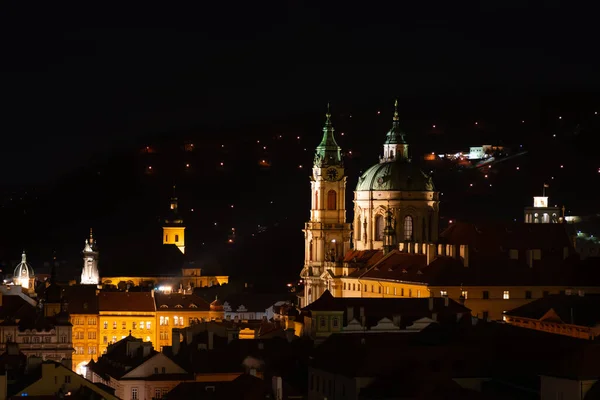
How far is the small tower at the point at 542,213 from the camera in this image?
189125 mm

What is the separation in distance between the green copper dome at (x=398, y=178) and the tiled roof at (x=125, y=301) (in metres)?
18.2

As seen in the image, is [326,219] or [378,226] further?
[326,219]

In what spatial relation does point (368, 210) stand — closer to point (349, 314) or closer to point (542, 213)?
point (349, 314)

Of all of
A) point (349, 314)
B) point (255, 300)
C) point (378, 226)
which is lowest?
point (255, 300)

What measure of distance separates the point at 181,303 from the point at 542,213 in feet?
153

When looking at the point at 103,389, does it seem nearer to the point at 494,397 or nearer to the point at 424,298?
the point at 494,397

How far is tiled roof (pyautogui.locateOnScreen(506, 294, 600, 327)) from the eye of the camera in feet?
336

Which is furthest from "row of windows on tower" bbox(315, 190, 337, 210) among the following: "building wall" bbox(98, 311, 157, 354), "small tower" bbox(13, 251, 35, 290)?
"small tower" bbox(13, 251, 35, 290)

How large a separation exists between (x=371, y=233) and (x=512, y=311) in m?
36.0

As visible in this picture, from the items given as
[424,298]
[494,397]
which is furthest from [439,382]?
[424,298]

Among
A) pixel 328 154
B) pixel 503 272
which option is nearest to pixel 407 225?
pixel 328 154

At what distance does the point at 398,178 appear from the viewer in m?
150

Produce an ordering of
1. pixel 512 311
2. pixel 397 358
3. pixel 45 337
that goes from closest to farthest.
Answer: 1. pixel 397 358
2. pixel 512 311
3. pixel 45 337

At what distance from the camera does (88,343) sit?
488 feet
